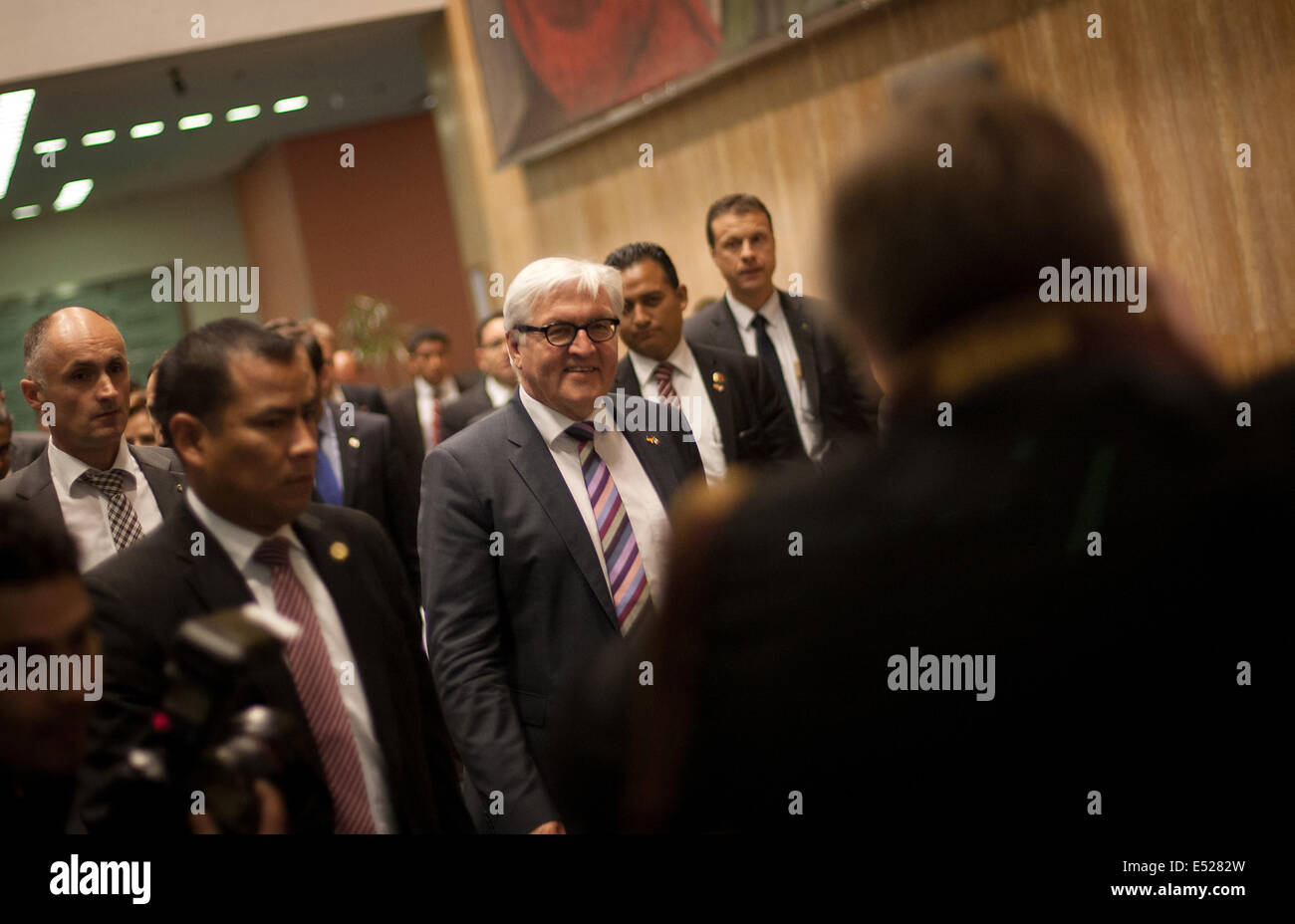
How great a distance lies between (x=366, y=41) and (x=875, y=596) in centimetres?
833

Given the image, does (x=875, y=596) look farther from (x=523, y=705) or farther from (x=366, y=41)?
(x=366, y=41)

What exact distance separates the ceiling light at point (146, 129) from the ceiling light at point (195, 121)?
0.19 m

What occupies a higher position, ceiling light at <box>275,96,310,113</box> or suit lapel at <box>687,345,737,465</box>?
ceiling light at <box>275,96,310,113</box>

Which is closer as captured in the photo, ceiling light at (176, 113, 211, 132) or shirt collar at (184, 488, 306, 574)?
shirt collar at (184, 488, 306, 574)

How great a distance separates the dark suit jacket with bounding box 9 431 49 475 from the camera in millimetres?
3178

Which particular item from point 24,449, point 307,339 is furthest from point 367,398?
point 24,449

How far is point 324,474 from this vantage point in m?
3.87

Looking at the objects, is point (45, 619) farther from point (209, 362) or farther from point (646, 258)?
point (646, 258)

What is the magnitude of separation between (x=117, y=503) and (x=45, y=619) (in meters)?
0.92

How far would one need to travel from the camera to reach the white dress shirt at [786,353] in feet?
11.5

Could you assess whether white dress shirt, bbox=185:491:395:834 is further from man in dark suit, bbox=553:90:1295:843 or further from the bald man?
the bald man

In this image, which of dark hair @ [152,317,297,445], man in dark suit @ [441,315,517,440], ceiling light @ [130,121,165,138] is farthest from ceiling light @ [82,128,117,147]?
dark hair @ [152,317,297,445]

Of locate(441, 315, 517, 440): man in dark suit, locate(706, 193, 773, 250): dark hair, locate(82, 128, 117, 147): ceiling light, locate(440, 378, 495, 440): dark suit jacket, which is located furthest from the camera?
locate(82, 128, 117, 147): ceiling light

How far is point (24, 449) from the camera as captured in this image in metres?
3.30
